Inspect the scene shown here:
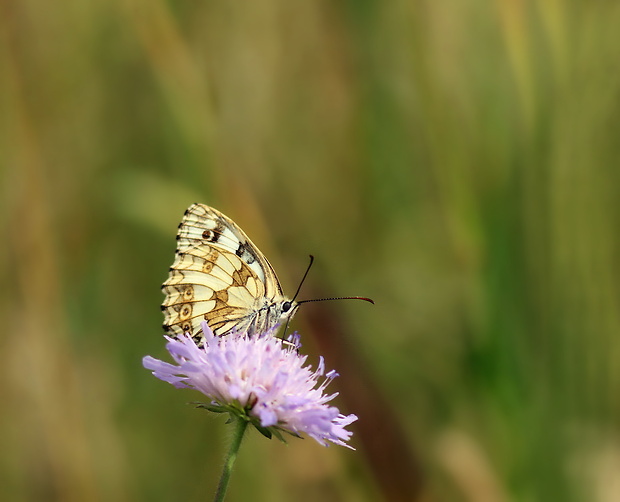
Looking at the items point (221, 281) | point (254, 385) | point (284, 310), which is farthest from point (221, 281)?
point (254, 385)

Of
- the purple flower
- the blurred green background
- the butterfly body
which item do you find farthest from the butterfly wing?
the blurred green background

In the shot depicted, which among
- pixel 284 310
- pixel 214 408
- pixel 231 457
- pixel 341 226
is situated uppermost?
pixel 341 226

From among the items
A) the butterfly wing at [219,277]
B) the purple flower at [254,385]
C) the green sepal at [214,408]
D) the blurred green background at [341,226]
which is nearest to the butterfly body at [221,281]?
the butterfly wing at [219,277]

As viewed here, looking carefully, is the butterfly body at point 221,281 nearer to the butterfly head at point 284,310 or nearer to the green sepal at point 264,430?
the butterfly head at point 284,310

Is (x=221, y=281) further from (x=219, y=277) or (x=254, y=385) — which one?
(x=254, y=385)

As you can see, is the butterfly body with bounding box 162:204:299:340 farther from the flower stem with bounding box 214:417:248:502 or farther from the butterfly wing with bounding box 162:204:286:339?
the flower stem with bounding box 214:417:248:502

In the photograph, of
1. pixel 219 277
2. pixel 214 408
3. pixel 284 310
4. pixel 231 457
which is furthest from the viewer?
pixel 219 277
